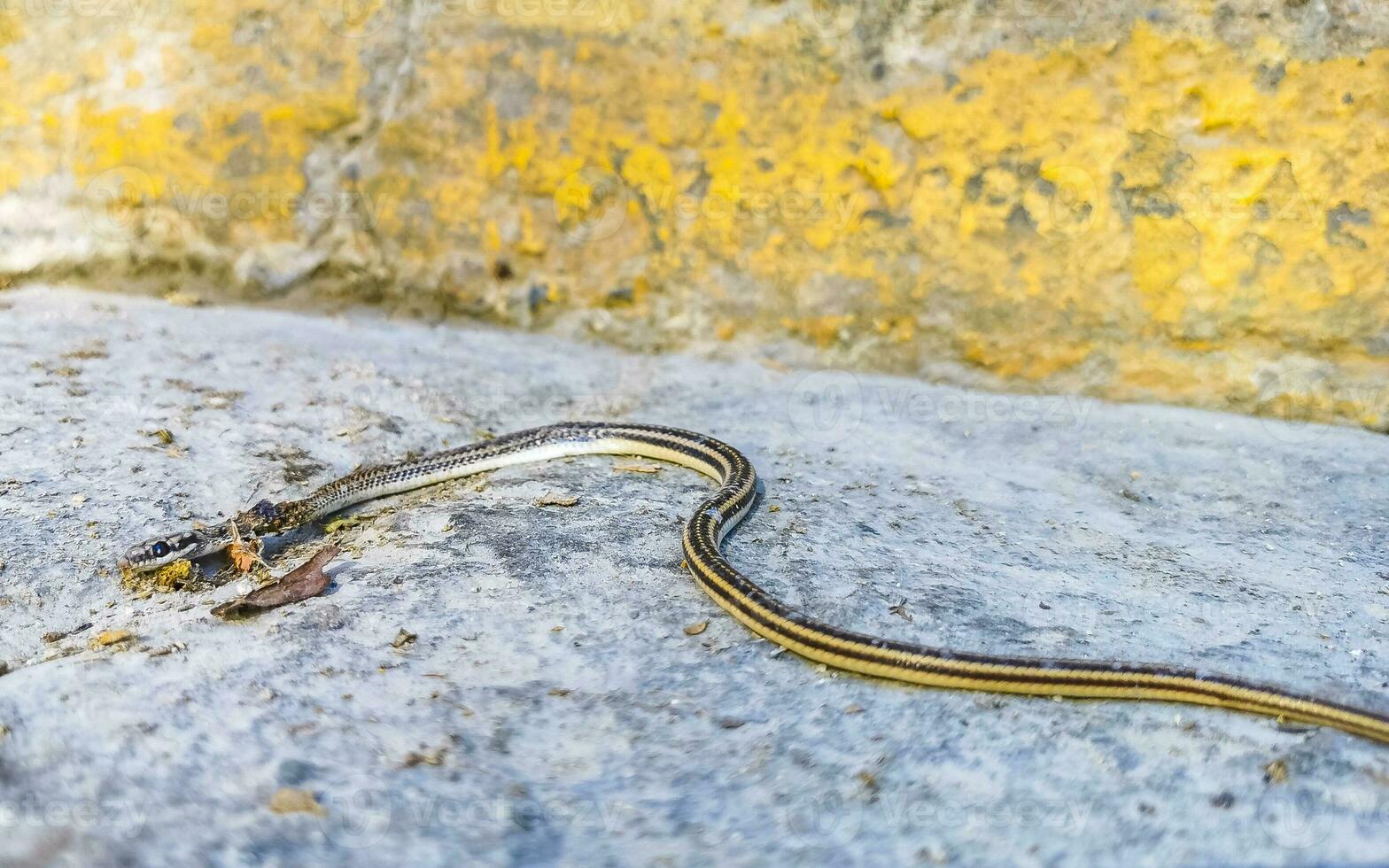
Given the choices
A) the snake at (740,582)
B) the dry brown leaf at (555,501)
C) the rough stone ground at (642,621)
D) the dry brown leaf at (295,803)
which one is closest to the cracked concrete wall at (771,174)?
the rough stone ground at (642,621)

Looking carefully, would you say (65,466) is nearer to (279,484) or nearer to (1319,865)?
(279,484)

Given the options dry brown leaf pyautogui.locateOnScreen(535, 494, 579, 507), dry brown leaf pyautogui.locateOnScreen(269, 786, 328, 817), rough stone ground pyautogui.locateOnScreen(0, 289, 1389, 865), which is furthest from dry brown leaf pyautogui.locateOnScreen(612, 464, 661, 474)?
dry brown leaf pyautogui.locateOnScreen(269, 786, 328, 817)

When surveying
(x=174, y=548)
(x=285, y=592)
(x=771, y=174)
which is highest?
(x=771, y=174)

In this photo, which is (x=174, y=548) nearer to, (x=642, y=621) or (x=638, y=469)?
(x=642, y=621)

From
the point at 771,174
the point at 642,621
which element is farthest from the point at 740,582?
the point at 771,174

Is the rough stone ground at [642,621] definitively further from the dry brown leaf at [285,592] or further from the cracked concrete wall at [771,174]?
the cracked concrete wall at [771,174]

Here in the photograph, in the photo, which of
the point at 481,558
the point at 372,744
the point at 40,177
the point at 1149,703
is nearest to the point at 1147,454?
the point at 1149,703

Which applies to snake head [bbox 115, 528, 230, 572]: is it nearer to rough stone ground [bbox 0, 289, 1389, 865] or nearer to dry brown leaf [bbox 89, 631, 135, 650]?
rough stone ground [bbox 0, 289, 1389, 865]
